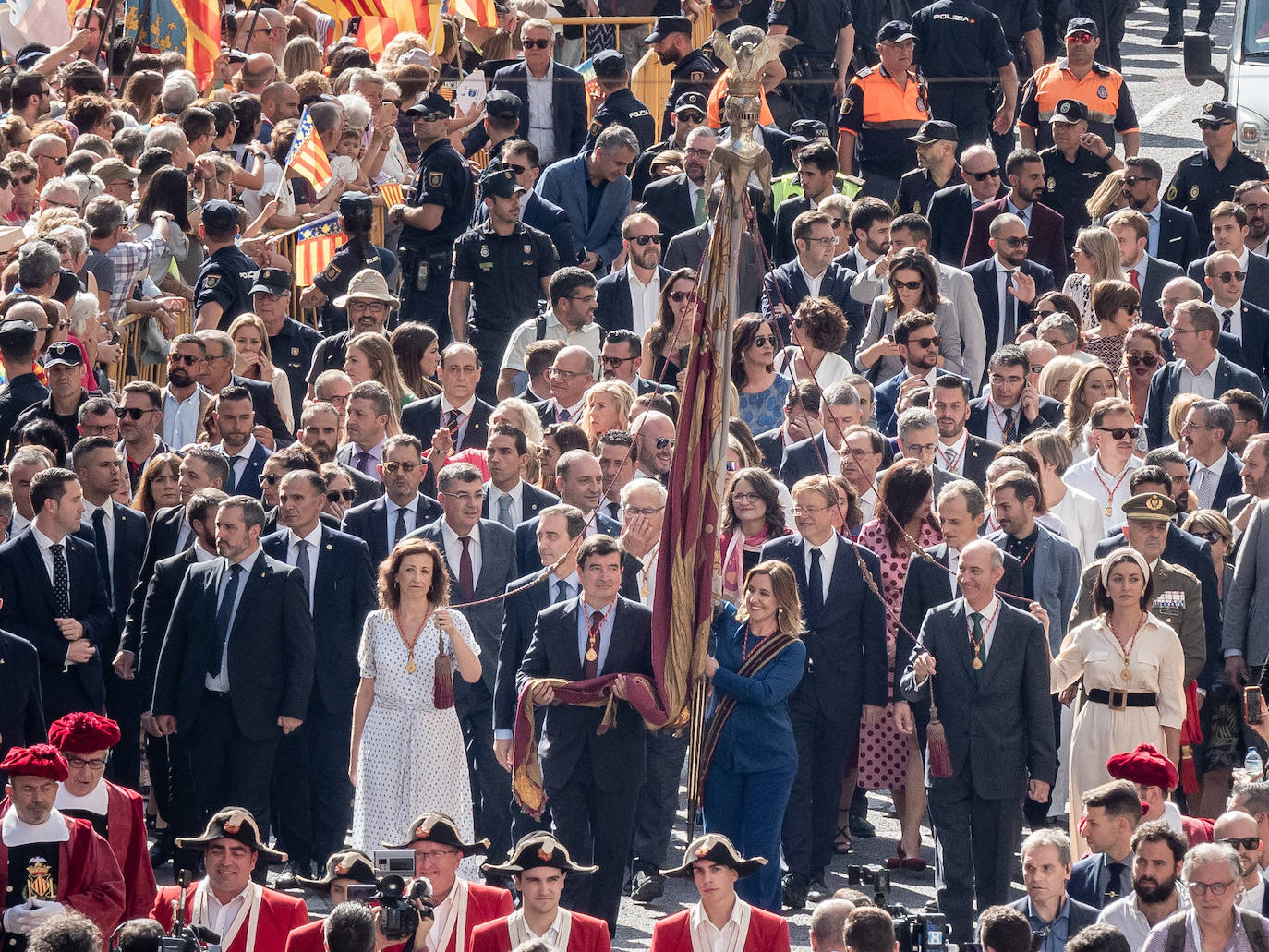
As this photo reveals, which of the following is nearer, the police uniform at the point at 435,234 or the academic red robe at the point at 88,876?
the academic red robe at the point at 88,876

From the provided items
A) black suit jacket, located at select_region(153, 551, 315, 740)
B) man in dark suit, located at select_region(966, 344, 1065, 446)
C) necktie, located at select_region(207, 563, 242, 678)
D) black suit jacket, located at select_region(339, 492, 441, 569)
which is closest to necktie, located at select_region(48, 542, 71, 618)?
black suit jacket, located at select_region(153, 551, 315, 740)

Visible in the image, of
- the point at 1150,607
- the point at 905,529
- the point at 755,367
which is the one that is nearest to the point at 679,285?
the point at 755,367

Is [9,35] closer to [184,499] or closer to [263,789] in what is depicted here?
[184,499]

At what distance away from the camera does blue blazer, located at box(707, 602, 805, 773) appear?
11266 millimetres

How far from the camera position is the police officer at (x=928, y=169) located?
1828 cm

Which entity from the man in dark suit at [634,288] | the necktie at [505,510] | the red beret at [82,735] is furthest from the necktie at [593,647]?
the man in dark suit at [634,288]

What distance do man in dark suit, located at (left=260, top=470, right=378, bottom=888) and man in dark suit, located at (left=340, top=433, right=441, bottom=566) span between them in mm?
401

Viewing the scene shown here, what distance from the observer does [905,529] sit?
1257cm

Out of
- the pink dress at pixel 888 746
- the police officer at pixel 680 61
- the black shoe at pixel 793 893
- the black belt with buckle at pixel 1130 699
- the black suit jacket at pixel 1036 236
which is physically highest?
the police officer at pixel 680 61

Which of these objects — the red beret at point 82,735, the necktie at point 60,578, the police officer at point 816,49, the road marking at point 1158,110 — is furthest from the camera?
the road marking at point 1158,110

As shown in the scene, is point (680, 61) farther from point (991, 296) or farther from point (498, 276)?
point (991, 296)

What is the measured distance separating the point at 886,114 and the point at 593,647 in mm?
9660

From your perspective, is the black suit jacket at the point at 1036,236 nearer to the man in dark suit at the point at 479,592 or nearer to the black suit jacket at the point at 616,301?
the black suit jacket at the point at 616,301

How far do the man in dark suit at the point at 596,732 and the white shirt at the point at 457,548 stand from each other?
1180mm
